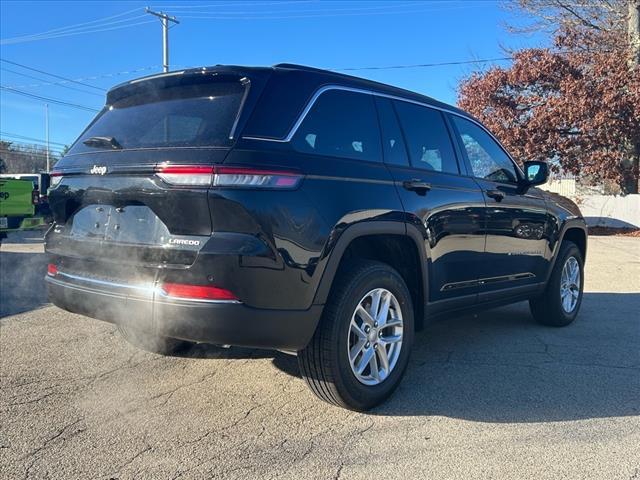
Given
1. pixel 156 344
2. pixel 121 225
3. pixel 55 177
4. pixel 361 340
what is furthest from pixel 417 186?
pixel 55 177

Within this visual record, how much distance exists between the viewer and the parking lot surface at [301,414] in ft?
9.22

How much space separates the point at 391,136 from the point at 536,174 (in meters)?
1.97

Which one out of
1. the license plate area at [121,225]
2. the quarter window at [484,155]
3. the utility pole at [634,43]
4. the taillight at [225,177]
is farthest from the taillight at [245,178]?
the utility pole at [634,43]

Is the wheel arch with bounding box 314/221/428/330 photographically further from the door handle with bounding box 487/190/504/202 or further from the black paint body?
the door handle with bounding box 487/190/504/202

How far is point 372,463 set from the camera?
2.83 m

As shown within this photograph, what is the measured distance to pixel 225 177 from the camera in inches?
112

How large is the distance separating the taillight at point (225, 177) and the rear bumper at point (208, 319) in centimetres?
59

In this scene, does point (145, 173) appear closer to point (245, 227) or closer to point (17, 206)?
point (245, 227)

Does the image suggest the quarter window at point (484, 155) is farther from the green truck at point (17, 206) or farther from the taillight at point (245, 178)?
the green truck at point (17, 206)

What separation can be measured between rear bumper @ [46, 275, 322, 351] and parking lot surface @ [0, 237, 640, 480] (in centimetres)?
55

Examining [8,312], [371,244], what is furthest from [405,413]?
[8,312]

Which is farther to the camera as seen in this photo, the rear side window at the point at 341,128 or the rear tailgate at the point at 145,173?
the rear side window at the point at 341,128

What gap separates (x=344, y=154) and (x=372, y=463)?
1725 mm

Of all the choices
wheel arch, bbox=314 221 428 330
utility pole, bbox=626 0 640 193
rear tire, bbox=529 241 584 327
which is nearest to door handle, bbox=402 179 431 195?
wheel arch, bbox=314 221 428 330
